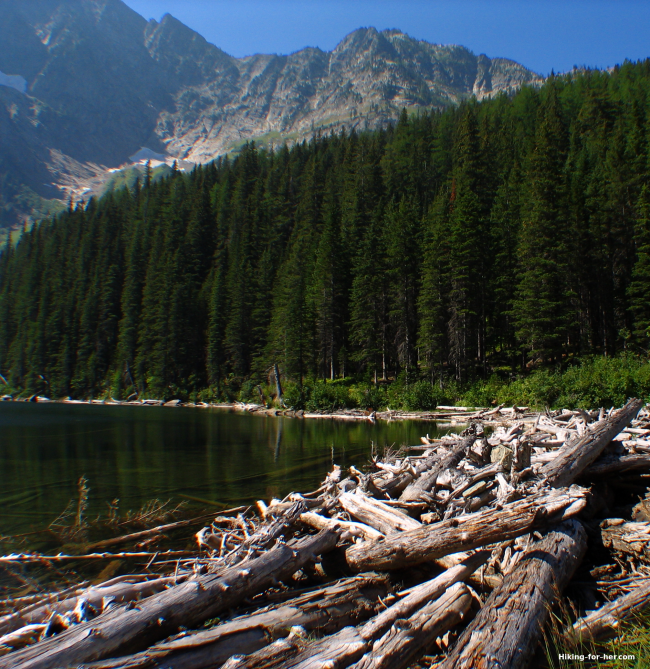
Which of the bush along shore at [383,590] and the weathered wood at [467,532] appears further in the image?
the weathered wood at [467,532]

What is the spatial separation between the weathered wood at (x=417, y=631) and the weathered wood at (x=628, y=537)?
2476 mm

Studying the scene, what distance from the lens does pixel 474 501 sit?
264 inches

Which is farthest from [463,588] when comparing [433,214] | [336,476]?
[433,214]

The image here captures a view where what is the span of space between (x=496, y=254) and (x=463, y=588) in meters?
46.4

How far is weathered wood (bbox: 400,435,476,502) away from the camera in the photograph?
765 cm

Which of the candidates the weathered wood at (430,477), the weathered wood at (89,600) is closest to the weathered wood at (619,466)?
the weathered wood at (430,477)

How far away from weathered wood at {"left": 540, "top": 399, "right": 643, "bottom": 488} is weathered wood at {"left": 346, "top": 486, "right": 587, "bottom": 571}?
1559 millimetres

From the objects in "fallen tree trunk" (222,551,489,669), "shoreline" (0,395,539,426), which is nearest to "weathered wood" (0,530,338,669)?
"fallen tree trunk" (222,551,489,669)

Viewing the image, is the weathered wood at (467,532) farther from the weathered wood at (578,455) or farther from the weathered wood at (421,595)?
the weathered wood at (578,455)

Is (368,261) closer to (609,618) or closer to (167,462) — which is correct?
(167,462)

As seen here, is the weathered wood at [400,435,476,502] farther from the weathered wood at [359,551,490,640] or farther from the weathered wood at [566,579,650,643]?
the weathered wood at [566,579,650,643]

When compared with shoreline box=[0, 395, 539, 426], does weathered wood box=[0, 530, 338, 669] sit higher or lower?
higher

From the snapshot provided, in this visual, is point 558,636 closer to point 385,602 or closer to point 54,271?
→ point 385,602

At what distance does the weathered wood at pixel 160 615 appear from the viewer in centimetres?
328
